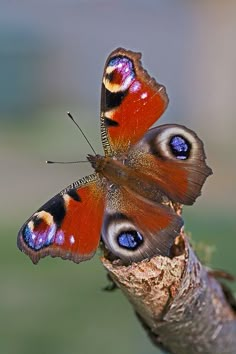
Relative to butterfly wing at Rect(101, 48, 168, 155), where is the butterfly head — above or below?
below

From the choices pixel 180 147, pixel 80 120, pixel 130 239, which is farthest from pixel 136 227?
pixel 80 120

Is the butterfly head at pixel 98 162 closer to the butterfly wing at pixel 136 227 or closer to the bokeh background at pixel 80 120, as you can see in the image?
the butterfly wing at pixel 136 227

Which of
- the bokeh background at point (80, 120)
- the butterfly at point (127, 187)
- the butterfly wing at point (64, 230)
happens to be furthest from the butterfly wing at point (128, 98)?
the bokeh background at point (80, 120)

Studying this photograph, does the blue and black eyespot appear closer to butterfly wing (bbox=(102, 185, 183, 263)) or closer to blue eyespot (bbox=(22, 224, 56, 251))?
butterfly wing (bbox=(102, 185, 183, 263))

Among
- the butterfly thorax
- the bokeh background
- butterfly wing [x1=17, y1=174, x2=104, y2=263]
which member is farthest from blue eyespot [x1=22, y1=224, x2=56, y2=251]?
the bokeh background

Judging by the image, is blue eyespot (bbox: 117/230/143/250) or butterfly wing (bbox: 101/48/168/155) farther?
butterfly wing (bbox: 101/48/168/155)

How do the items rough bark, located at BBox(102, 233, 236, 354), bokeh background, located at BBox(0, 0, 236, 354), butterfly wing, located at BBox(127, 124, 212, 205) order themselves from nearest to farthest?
1. rough bark, located at BBox(102, 233, 236, 354)
2. butterfly wing, located at BBox(127, 124, 212, 205)
3. bokeh background, located at BBox(0, 0, 236, 354)

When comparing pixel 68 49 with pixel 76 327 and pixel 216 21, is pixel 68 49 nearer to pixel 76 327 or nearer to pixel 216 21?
pixel 216 21

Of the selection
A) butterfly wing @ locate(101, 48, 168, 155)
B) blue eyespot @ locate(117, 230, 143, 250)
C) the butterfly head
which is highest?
butterfly wing @ locate(101, 48, 168, 155)
